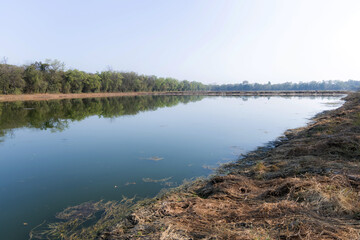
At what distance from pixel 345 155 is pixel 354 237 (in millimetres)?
5329

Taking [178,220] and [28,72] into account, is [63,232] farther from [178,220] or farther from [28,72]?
[28,72]

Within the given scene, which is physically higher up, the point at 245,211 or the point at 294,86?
the point at 294,86

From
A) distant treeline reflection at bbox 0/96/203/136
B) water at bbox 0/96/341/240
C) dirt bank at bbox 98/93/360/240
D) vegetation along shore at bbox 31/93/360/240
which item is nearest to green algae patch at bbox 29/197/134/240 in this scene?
vegetation along shore at bbox 31/93/360/240

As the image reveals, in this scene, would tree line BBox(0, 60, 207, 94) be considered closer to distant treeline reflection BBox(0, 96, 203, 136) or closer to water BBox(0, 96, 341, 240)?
distant treeline reflection BBox(0, 96, 203, 136)

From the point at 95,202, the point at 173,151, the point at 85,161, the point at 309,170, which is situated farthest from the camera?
the point at 173,151

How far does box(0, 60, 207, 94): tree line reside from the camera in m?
41.6

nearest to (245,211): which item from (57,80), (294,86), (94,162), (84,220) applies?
(84,220)

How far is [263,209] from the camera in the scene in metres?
3.67

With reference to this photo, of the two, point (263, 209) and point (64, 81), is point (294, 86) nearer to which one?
point (64, 81)

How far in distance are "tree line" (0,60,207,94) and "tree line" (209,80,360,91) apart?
109137mm

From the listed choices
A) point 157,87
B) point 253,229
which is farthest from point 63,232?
point 157,87

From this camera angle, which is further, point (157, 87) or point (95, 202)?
point (157, 87)

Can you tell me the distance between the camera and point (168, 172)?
7.22 meters

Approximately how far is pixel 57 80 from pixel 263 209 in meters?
58.2
